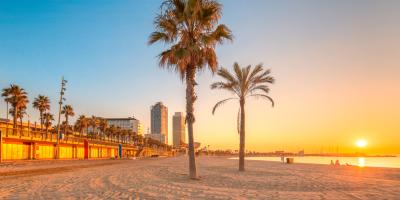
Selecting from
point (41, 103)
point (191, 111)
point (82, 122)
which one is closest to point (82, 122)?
point (82, 122)

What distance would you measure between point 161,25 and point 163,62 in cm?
208

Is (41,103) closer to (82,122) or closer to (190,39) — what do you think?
(82,122)

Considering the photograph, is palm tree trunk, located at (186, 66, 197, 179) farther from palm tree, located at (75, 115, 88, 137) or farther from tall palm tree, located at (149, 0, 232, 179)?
palm tree, located at (75, 115, 88, 137)

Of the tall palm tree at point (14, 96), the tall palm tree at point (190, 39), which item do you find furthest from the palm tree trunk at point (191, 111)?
the tall palm tree at point (14, 96)

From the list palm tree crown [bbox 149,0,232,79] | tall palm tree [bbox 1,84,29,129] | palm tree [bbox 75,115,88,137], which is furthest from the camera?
palm tree [bbox 75,115,88,137]

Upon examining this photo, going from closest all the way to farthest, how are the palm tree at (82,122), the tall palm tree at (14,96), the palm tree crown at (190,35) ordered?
the palm tree crown at (190,35)
the tall palm tree at (14,96)
the palm tree at (82,122)

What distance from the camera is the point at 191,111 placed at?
768 inches

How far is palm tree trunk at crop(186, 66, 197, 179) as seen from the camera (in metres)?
19.4

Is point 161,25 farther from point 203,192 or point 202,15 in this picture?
point 203,192

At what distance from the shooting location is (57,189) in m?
14.6

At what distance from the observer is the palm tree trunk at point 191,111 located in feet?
63.6

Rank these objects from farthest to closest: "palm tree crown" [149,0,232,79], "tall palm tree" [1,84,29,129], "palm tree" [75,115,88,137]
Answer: "palm tree" [75,115,88,137]
"tall palm tree" [1,84,29,129]
"palm tree crown" [149,0,232,79]

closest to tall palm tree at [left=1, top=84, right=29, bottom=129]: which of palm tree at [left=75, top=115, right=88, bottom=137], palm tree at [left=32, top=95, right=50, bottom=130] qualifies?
palm tree at [left=32, top=95, right=50, bottom=130]

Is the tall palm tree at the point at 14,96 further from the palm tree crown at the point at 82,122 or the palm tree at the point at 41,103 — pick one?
the palm tree crown at the point at 82,122
